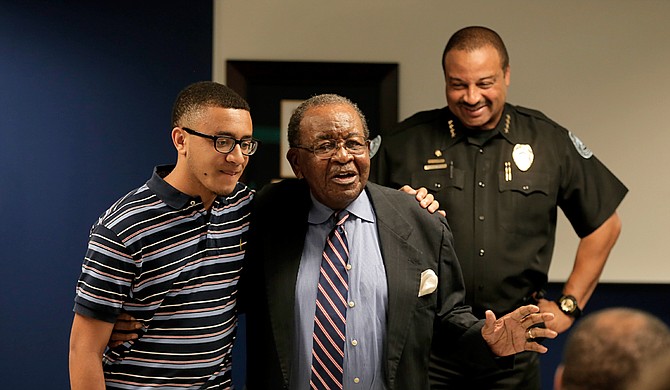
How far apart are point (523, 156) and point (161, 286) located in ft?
5.12

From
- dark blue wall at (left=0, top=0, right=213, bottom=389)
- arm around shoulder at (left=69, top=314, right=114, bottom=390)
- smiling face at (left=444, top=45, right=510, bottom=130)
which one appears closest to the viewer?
arm around shoulder at (left=69, top=314, right=114, bottom=390)

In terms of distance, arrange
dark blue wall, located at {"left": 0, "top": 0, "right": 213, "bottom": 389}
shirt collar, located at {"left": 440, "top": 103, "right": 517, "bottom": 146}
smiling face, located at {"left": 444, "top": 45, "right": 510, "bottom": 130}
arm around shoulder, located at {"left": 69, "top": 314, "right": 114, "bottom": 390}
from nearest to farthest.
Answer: arm around shoulder, located at {"left": 69, "top": 314, "right": 114, "bottom": 390}, smiling face, located at {"left": 444, "top": 45, "right": 510, "bottom": 130}, shirt collar, located at {"left": 440, "top": 103, "right": 517, "bottom": 146}, dark blue wall, located at {"left": 0, "top": 0, "right": 213, "bottom": 389}

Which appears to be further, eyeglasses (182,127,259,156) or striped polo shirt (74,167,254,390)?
eyeglasses (182,127,259,156)

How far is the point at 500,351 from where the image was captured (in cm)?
245

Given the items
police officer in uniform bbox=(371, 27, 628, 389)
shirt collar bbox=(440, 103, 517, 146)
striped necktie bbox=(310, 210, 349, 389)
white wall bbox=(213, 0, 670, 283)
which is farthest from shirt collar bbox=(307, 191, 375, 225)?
white wall bbox=(213, 0, 670, 283)

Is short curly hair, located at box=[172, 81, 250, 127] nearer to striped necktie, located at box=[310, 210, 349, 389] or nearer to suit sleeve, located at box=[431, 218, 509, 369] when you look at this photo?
striped necktie, located at box=[310, 210, 349, 389]

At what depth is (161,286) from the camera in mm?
2229

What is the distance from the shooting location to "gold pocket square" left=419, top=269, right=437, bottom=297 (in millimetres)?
2442

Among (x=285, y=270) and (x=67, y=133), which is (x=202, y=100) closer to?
(x=285, y=270)

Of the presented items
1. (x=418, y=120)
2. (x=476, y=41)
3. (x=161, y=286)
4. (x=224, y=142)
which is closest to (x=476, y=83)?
(x=476, y=41)

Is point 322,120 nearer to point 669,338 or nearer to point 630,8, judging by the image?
point 669,338

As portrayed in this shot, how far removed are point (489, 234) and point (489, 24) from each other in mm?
1123

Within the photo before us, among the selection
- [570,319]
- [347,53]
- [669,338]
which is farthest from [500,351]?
[347,53]

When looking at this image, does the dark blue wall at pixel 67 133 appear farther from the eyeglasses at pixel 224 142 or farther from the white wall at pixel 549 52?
the eyeglasses at pixel 224 142
